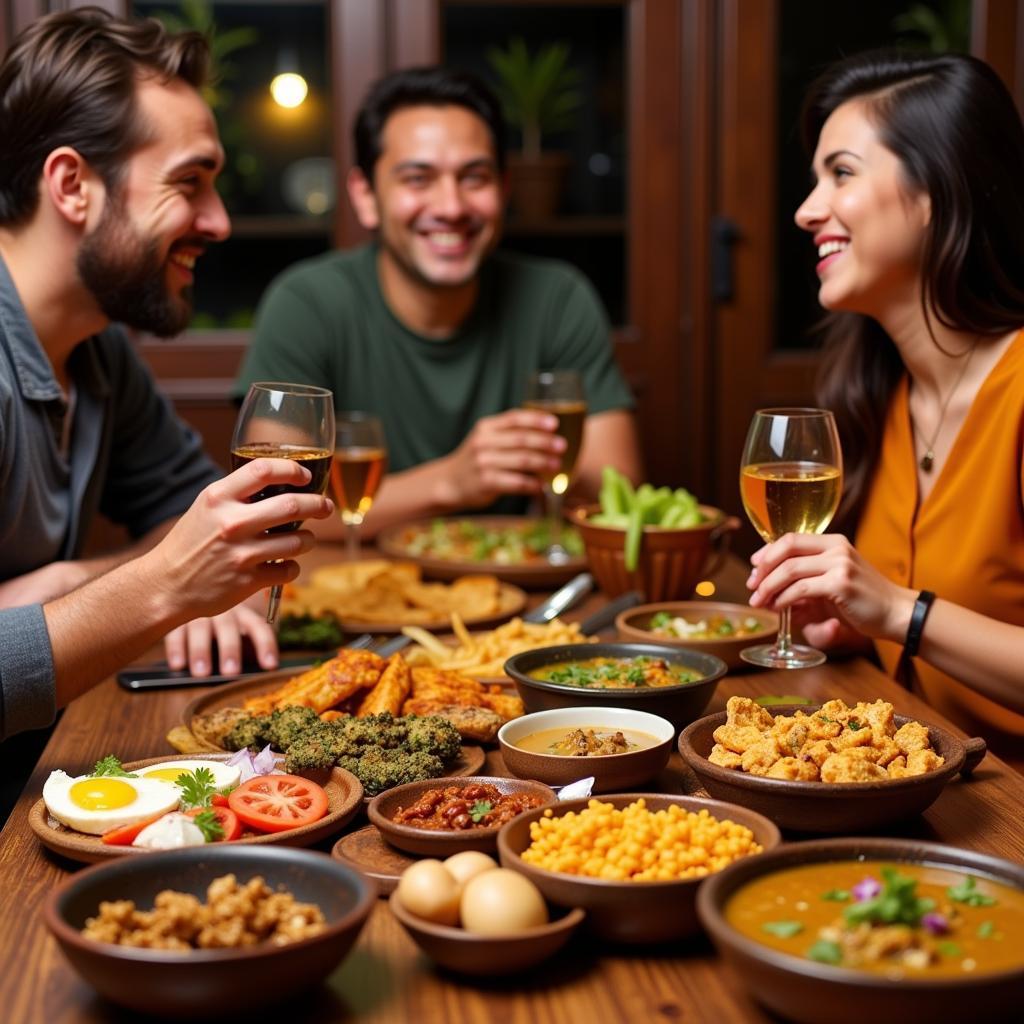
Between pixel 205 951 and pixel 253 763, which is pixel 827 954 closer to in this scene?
pixel 205 951

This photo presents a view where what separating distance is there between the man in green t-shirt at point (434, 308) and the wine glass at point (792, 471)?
4.76 ft

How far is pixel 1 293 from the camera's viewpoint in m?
2.08

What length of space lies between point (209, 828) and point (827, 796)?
1.76 ft

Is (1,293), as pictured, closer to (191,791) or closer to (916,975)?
(191,791)

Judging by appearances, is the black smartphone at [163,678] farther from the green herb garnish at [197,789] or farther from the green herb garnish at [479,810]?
the green herb garnish at [479,810]

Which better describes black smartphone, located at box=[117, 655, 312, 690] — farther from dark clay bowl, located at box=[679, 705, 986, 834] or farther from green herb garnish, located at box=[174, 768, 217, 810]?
dark clay bowl, located at box=[679, 705, 986, 834]

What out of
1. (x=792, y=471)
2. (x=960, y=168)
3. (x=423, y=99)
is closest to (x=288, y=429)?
(x=792, y=471)

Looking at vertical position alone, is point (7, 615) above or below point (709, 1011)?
above

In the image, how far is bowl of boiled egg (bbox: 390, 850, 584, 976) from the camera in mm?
962

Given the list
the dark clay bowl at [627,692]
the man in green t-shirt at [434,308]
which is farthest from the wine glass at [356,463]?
the man in green t-shirt at [434,308]

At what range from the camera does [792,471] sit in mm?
1620

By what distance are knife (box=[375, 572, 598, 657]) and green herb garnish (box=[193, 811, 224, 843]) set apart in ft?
2.40

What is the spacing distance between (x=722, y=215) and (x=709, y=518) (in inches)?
88.5

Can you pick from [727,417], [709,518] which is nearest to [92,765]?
[709,518]
